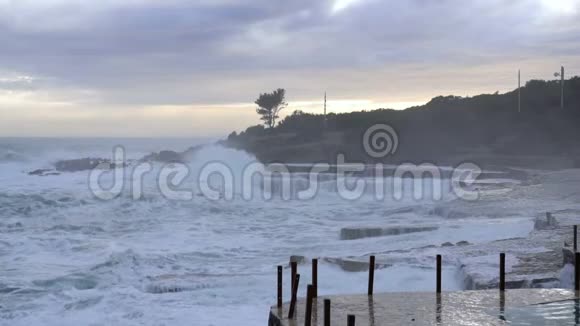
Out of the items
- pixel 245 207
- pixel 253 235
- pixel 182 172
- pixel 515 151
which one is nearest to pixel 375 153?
pixel 515 151

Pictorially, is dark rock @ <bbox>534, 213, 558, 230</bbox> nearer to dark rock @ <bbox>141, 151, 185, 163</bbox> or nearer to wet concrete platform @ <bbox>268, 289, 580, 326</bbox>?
wet concrete platform @ <bbox>268, 289, 580, 326</bbox>

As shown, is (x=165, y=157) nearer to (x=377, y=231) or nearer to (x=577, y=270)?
(x=377, y=231)

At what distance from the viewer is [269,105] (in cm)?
6825

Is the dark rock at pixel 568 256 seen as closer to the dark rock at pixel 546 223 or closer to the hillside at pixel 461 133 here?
the dark rock at pixel 546 223

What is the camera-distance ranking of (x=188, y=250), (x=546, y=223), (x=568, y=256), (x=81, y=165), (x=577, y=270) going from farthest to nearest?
(x=81, y=165)
(x=188, y=250)
(x=546, y=223)
(x=568, y=256)
(x=577, y=270)

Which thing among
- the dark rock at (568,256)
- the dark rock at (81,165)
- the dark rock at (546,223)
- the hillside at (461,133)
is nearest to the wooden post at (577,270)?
the dark rock at (568,256)

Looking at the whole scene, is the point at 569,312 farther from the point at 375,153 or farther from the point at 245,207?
the point at 375,153

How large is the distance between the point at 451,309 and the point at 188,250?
29.4 feet

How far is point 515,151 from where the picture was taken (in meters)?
42.1

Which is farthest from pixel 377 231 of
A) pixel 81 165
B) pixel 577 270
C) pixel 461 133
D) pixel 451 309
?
pixel 461 133

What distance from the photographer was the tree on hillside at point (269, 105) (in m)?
68.2

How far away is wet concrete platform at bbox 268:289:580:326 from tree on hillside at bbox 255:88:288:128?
203ft

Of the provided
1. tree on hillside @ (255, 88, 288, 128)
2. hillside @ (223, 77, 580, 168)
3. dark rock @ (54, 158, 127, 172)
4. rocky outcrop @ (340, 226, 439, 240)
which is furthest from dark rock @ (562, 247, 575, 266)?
tree on hillside @ (255, 88, 288, 128)

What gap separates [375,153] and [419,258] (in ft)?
127
